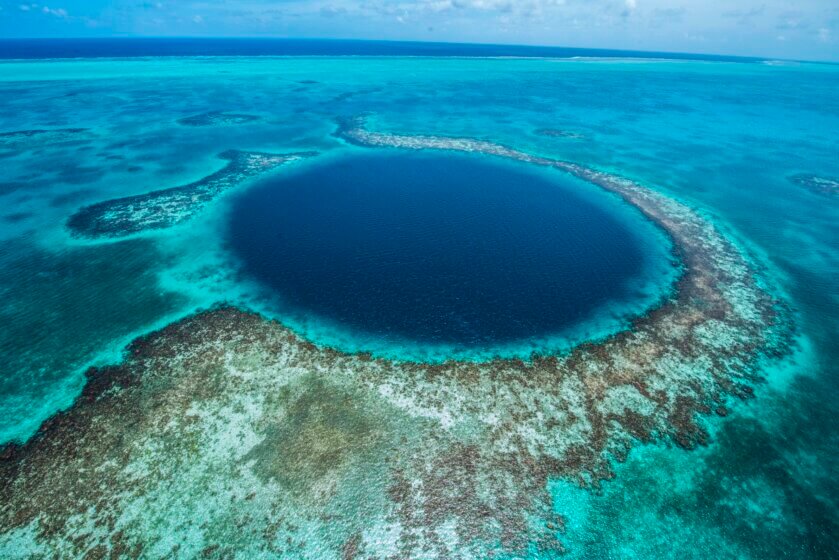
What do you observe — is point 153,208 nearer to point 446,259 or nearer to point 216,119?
point 446,259

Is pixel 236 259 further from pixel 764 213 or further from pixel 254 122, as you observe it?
pixel 764 213

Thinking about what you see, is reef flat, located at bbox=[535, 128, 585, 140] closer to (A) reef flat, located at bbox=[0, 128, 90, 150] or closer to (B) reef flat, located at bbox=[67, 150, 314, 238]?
(B) reef flat, located at bbox=[67, 150, 314, 238]

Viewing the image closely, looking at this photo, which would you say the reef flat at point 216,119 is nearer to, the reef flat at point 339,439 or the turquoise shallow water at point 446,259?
the turquoise shallow water at point 446,259

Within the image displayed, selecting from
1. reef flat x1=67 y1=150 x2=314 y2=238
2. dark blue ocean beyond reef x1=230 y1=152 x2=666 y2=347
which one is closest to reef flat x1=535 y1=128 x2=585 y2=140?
dark blue ocean beyond reef x1=230 y1=152 x2=666 y2=347

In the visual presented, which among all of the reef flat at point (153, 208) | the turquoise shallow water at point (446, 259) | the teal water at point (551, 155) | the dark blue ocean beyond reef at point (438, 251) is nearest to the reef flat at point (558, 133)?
the teal water at point (551, 155)

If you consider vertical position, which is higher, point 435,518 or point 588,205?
point 588,205

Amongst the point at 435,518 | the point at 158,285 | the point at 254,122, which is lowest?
the point at 435,518

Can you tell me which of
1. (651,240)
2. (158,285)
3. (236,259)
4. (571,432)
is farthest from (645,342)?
(158,285)
